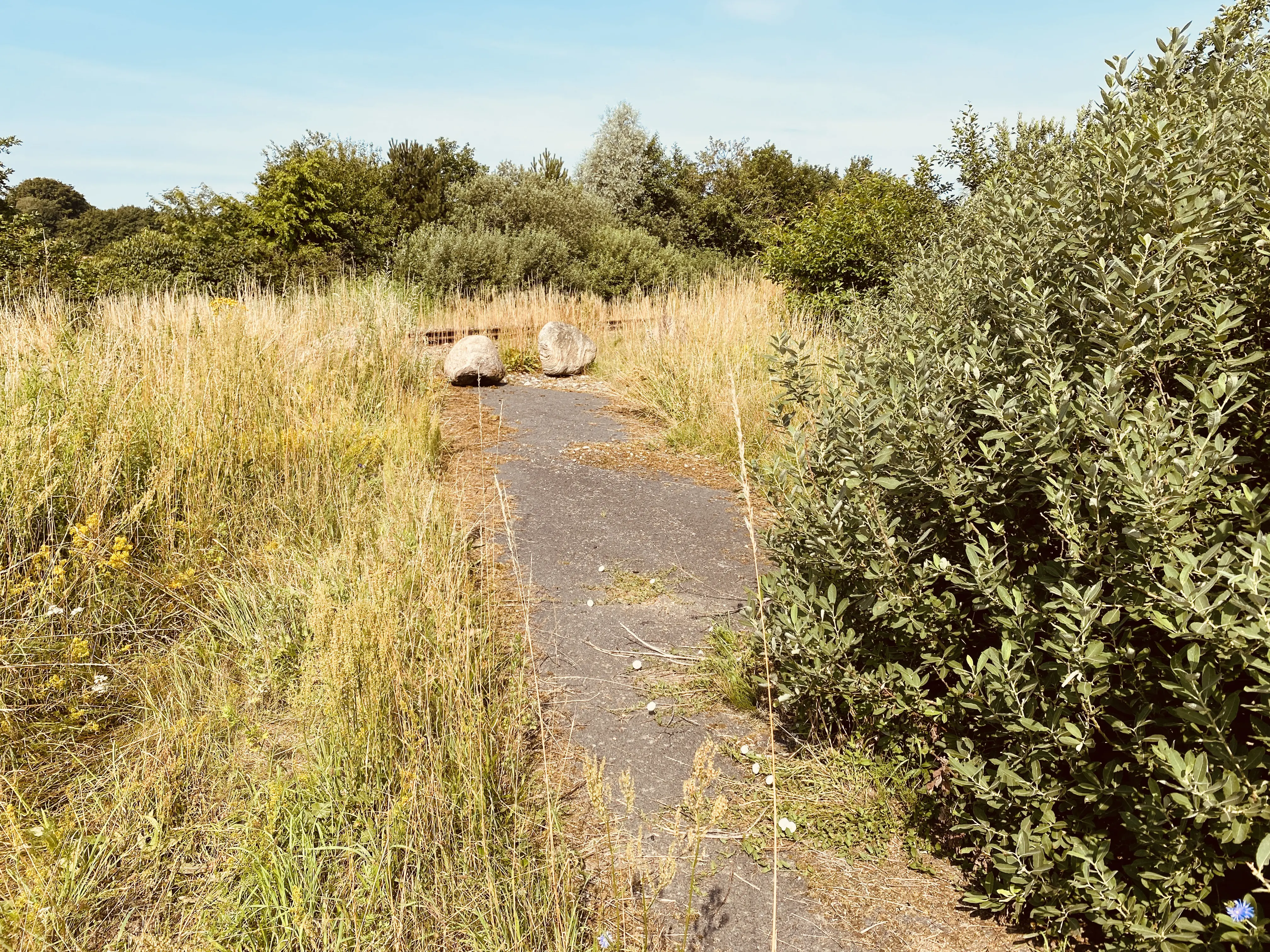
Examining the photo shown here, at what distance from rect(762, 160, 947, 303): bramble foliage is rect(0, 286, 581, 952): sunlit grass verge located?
19.1 ft

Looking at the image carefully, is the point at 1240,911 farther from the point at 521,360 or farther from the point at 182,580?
the point at 521,360

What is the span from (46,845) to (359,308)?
7365mm

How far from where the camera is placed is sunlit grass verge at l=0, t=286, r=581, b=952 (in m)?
2.09

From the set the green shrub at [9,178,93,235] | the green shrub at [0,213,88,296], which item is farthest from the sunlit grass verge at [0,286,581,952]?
the green shrub at [9,178,93,235]

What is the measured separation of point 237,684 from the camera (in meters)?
3.10

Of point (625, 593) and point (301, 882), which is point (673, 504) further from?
point (301, 882)

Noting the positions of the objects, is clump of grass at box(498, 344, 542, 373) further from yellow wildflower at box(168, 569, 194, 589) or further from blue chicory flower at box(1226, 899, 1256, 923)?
blue chicory flower at box(1226, 899, 1256, 923)

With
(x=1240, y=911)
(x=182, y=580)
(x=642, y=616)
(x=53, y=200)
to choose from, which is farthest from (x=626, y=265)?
(x=53, y=200)

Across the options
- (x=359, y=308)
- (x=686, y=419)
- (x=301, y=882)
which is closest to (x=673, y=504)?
(x=686, y=419)

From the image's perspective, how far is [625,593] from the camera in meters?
4.02

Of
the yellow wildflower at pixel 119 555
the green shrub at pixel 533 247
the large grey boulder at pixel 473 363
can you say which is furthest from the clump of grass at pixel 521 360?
the yellow wildflower at pixel 119 555

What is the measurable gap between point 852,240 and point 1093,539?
25.8 feet

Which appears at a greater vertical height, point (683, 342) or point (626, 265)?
→ point (626, 265)

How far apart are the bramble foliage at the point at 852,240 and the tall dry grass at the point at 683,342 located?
447 millimetres
